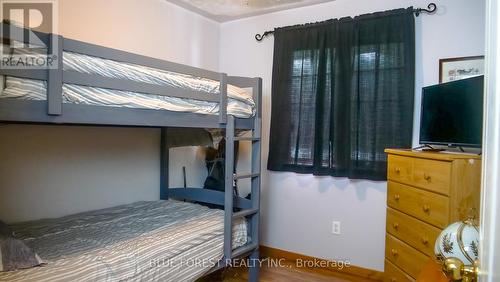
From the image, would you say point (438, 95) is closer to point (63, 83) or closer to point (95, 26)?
point (63, 83)

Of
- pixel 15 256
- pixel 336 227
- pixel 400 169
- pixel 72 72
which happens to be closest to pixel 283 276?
pixel 336 227

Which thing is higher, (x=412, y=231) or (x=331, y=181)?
(x=331, y=181)

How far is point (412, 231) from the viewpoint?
1.74 m

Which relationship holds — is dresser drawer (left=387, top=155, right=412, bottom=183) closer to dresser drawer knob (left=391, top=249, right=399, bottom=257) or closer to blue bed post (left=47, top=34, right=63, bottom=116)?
dresser drawer knob (left=391, top=249, right=399, bottom=257)

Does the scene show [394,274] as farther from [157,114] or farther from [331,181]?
[157,114]

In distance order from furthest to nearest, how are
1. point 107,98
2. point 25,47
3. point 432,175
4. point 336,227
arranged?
point 336,227 < point 432,175 < point 107,98 < point 25,47

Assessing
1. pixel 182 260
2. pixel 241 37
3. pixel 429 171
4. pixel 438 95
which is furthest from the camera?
pixel 241 37

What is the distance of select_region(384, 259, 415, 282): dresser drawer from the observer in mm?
1781

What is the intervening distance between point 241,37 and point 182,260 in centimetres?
231

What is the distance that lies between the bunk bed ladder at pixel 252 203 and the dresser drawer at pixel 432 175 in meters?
1.06

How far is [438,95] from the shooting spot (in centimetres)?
193

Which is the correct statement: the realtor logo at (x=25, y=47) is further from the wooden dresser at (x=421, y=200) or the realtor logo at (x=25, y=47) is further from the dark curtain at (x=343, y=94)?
the dark curtain at (x=343, y=94)

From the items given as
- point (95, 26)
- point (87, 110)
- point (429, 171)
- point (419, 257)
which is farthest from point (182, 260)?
Answer: point (95, 26)

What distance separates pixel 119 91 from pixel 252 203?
1303 mm
